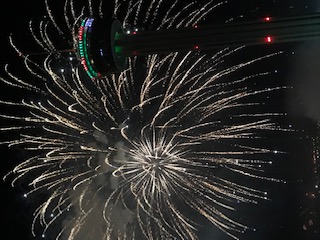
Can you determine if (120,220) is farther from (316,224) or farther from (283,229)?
(316,224)

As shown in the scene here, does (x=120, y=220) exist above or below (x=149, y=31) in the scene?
below

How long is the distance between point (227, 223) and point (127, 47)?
1340 centimetres

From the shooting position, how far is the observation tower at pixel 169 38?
16.0m

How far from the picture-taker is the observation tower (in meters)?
16.0

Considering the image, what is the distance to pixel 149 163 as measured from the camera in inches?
624

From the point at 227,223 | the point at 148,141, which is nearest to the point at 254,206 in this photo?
the point at 227,223

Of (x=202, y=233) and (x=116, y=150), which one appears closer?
(x=116, y=150)

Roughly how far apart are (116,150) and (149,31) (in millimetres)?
4157

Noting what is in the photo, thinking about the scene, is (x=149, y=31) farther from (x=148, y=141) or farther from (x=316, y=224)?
(x=316, y=224)

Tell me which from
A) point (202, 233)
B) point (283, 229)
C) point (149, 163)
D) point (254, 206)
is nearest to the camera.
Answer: point (149, 163)

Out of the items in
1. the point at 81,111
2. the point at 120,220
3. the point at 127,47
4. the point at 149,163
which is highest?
the point at 127,47

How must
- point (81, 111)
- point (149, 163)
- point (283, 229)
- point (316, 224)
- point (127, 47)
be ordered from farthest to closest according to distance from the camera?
1. point (316, 224)
2. point (283, 229)
3. point (127, 47)
4. point (81, 111)
5. point (149, 163)

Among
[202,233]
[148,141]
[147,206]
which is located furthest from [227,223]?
[148,141]

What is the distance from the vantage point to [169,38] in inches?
682
